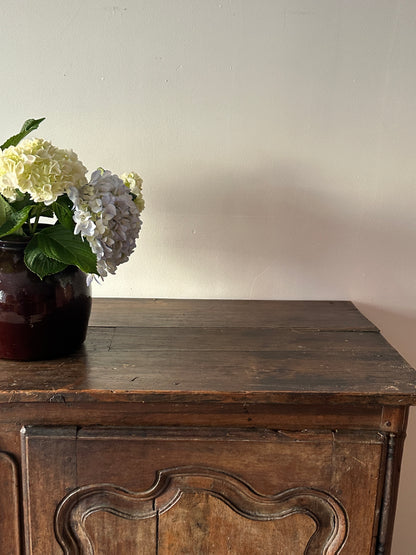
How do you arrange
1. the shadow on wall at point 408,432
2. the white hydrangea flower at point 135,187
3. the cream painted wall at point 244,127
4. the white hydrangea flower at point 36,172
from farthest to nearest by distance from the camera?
the shadow on wall at point 408,432, the cream painted wall at point 244,127, the white hydrangea flower at point 135,187, the white hydrangea flower at point 36,172

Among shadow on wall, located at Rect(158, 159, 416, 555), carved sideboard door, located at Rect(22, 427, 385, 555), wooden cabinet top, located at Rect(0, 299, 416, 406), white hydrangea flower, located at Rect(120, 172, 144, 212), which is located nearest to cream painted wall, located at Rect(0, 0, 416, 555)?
shadow on wall, located at Rect(158, 159, 416, 555)

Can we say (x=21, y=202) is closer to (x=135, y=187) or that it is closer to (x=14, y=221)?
(x=14, y=221)

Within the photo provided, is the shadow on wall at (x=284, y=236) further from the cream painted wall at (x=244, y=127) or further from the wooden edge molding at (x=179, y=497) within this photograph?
the wooden edge molding at (x=179, y=497)

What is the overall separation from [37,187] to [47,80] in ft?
1.63

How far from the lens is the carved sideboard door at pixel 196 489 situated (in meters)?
0.93

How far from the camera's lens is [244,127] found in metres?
1.34

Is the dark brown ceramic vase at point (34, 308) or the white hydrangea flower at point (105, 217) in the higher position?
the white hydrangea flower at point (105, 217)

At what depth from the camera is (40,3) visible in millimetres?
1261

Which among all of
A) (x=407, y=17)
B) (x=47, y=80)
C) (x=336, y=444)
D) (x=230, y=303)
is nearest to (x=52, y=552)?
(x=336, y=444)

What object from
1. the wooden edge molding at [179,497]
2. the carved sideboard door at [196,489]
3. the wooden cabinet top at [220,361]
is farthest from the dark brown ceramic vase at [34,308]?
the wooden edge molding at [179,497]

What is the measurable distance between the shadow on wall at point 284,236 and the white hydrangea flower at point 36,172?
0.46 metres

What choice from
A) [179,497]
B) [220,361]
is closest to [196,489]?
[179,497]

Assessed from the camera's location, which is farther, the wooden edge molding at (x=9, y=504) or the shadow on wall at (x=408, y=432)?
the shadow on wall at (x=408, y=432)

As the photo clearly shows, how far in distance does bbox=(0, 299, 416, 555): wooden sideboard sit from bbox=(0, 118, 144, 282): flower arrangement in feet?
0.64
